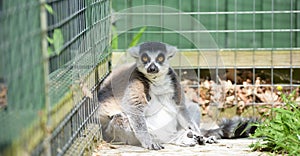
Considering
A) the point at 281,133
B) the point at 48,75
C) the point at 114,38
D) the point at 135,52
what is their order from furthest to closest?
the point at 114,38
the point at 135,52
the point at 281,133
the point at 48,75

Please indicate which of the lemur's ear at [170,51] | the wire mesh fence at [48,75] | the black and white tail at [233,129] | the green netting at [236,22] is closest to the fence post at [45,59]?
the wire mesh fence at [48,75]

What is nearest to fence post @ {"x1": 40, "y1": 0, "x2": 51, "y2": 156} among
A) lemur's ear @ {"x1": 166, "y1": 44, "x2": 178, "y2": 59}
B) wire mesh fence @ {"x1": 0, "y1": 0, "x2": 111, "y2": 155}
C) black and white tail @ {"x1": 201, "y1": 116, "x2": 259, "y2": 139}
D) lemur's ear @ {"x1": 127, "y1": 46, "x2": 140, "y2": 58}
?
wire mesh fence @ {"x1": 0, "y1": 0, "x2": 111, "y2": 155}

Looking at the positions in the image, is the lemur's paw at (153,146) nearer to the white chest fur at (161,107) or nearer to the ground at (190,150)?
the ground at (190,150)

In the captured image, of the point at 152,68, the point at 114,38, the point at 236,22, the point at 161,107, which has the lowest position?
the point at 161,107

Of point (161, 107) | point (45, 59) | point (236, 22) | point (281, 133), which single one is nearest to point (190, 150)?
point (161, 107)

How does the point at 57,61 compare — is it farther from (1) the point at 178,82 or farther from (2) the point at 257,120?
(2) the point at 257,120

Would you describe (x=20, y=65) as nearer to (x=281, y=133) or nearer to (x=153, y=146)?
(x=153, y=146)

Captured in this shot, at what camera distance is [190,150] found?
211 inches

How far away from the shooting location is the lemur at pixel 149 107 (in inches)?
218

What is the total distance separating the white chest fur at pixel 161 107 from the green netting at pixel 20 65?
248 cm

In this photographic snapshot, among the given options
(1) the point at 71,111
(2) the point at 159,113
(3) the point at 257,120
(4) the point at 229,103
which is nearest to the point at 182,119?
(2) the point at 159,113

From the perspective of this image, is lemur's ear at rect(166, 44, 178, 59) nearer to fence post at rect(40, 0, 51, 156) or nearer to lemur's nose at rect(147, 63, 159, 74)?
lemur's nose at rect(147, 63, 159, 74)

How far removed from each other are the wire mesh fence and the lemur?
175 millimetres

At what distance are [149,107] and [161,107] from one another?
4.9 inches
